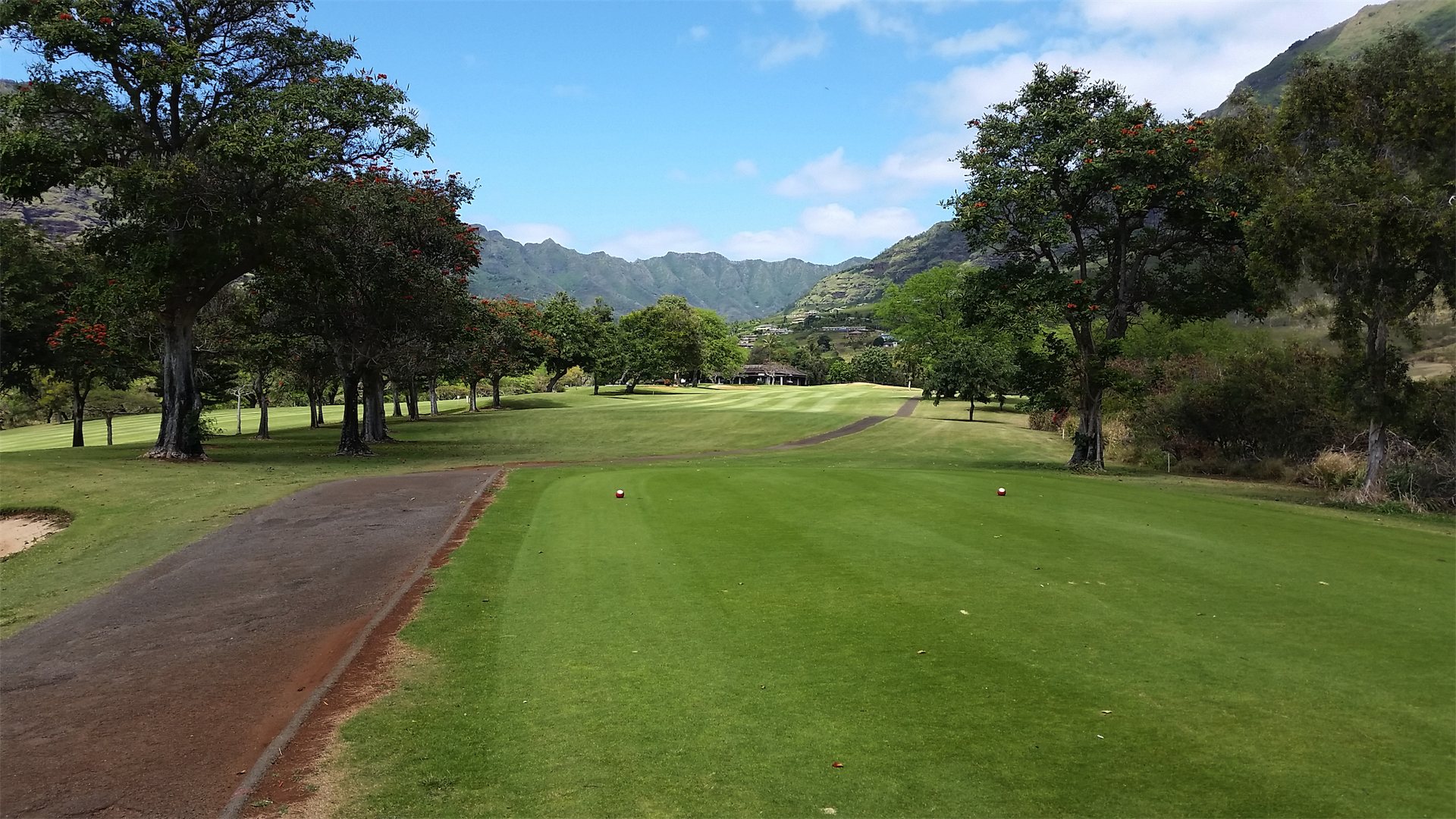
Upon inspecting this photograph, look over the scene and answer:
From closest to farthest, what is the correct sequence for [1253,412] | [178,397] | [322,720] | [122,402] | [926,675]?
[322,720], [926,675], [178,397], [1253,412], [122,402]

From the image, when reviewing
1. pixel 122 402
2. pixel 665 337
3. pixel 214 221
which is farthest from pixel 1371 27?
pixel 122 402

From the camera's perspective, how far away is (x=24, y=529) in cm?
1534

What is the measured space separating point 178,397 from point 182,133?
8.90m

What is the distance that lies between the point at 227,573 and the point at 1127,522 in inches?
608

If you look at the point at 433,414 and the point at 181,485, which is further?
the point at 433,414

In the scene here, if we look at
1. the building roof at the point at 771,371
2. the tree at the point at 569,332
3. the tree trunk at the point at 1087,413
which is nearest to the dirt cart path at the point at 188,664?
the tree trunk at the point at 1087,413

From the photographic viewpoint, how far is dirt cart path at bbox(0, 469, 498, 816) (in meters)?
5.55

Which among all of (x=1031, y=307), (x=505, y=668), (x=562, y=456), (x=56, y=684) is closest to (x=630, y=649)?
(x=505, y=668)

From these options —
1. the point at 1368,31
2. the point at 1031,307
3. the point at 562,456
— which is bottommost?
the point at 562,456

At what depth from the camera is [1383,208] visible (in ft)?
53.5

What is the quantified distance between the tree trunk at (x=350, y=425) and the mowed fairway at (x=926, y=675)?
22.4 meters

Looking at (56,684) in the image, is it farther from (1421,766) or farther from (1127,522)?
(1127,522)

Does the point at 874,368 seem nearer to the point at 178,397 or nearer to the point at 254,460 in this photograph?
the point at 254,460

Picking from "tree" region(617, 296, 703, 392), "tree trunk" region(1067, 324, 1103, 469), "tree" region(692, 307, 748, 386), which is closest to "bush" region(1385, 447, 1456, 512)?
"tree trunk" region(1067, 324, 1103, 469)
